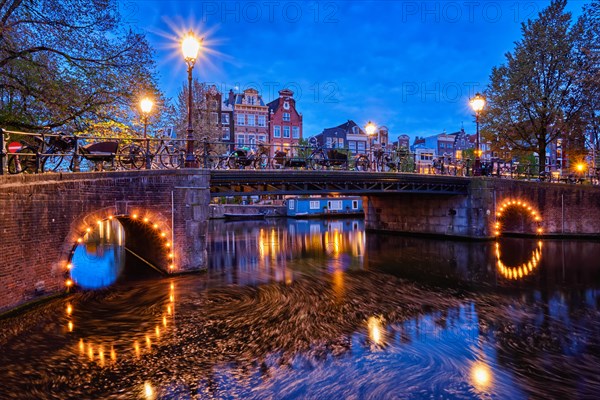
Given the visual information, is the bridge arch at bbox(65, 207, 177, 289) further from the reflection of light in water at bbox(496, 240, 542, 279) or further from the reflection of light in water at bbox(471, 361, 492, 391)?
the reflection of light in water at bbox(496, 240, 542, 279)

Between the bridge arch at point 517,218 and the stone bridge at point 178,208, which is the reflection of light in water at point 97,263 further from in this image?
the bridge arch at point 517,218

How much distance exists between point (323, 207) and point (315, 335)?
43.6 meters

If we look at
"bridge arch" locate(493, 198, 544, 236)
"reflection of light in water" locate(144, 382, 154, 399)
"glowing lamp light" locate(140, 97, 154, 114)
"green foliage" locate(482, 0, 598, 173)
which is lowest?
"reflection of light in water" locate(144, 382, 154, 399)

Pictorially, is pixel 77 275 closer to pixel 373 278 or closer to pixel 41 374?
pixel 41 374

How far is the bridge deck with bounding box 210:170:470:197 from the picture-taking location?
635 inches

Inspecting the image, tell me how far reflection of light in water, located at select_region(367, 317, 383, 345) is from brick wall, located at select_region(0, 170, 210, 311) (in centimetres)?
768

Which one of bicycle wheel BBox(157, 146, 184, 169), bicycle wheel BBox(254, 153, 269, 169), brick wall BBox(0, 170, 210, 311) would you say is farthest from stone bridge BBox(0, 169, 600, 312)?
bicycle wheel BBox(157, 146, 184, 169)

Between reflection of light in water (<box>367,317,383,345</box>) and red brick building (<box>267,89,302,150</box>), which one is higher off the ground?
red brick building (<box>267,89,302,150</box>)

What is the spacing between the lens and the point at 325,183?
1939cm

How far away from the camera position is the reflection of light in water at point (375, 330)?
8.53 meters

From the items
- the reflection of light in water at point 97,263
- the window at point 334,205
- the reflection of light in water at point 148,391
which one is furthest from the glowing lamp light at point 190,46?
the window at point 334,205

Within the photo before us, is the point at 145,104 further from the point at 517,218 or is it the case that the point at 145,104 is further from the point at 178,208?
the point at 517,218

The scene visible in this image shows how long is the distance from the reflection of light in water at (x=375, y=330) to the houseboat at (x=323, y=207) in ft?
133

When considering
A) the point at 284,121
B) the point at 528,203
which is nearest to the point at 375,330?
the point at 528,203
